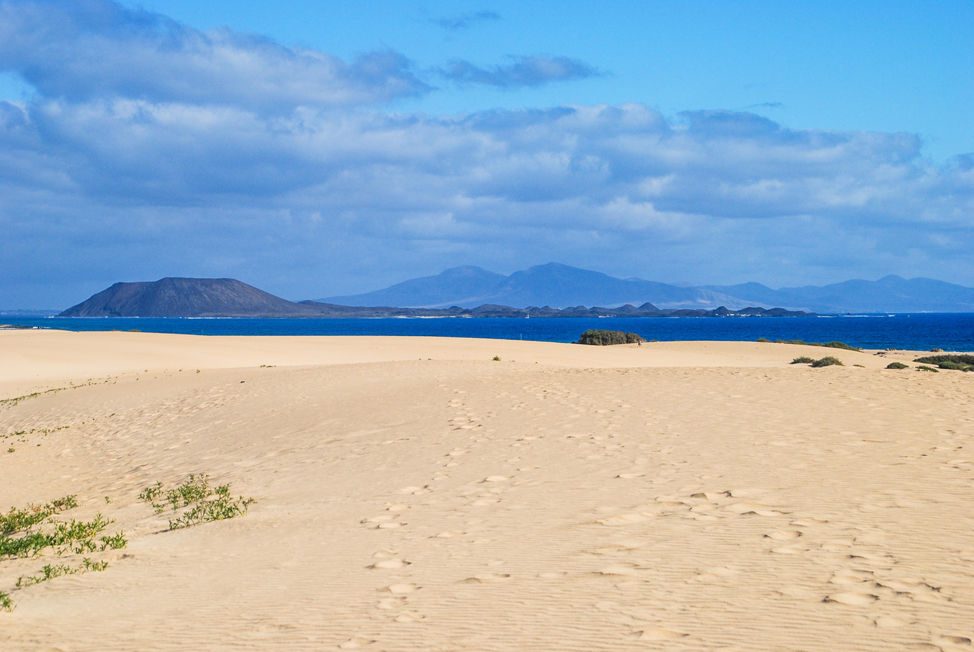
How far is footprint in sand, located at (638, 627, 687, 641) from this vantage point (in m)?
4.04

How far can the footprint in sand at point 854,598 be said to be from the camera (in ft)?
14.2

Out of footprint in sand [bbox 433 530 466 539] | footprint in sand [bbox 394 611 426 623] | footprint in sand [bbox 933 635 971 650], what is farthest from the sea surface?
footprint in sand [bbox 394 611 426 623]

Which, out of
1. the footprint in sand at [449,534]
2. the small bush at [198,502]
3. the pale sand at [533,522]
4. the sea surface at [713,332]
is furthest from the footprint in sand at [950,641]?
the sea surface at [713,332]

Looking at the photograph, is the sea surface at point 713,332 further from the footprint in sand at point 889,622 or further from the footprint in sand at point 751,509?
the footprint in sand at point 889,622

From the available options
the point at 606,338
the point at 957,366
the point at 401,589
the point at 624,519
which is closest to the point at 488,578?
the point at 401,589

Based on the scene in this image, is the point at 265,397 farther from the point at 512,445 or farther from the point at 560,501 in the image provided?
the point at 560,501

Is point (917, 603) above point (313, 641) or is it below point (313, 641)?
above

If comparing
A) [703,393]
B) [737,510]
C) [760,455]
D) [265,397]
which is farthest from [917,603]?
[265,397]

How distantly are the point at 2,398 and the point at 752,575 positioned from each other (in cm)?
2619

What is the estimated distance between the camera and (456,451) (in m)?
10.6

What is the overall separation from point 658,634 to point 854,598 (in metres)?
1.33

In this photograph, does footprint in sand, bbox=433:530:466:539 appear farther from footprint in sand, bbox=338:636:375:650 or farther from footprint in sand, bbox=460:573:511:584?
footprint in sand, bbox=338:636:375:650

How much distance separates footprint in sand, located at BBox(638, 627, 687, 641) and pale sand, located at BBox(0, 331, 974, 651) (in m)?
0.01

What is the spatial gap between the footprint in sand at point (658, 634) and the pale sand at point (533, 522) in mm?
15
